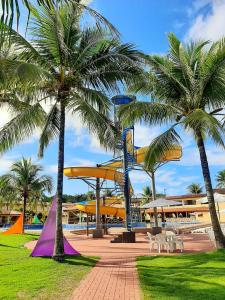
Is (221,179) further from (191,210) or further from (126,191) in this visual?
(126,191)

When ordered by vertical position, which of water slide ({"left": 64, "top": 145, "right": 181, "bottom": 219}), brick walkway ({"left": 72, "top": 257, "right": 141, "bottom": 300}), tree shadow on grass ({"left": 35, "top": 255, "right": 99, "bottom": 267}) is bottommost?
brick walkway ({"left": 72, "top": 257, "right": 141, "bottom": 300})

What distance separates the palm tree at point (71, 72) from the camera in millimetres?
11438

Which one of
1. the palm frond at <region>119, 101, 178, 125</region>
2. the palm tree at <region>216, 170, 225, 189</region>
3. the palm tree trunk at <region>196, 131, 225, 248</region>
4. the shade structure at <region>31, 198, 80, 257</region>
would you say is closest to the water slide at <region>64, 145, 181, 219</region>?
the palm frond at <region>119, 101, 178, 125</region>

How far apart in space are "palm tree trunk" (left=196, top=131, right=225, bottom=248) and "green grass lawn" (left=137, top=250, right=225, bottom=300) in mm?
662

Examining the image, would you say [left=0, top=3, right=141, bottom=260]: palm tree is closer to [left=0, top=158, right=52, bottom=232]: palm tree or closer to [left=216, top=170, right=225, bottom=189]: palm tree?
[left=0, top=158, right=52, bottom=232]: palm tree

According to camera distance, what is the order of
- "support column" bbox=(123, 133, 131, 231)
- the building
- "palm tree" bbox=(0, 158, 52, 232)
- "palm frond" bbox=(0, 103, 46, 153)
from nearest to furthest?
"palm frond" bbox=(0, 103, 46, 153), "support column" bbox=(123, 133, 131, 231), "palm tree" bbox=(0, 158, 52, 232), the building

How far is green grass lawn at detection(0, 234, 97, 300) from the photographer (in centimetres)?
679

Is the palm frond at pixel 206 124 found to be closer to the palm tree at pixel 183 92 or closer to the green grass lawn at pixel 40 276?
the palm tree at pixel 183 92

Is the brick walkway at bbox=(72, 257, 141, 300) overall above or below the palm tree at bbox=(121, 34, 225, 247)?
below

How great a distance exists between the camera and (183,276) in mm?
8336

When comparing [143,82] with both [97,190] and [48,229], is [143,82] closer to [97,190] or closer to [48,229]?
[48,229]

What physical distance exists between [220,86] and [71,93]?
5.71 meters

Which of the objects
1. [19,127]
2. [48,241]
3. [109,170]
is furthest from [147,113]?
[109,170]

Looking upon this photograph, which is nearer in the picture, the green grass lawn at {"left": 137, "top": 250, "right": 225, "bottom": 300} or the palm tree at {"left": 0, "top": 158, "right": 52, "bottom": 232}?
the green grass lawn at {"left": 137, "top": 250, "right": 225, "bottom": 300}
